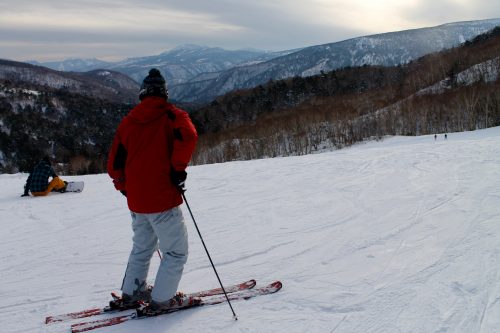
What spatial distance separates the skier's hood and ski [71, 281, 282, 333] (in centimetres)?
163

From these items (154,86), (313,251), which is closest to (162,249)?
(154,86)

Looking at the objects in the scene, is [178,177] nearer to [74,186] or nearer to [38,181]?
[38,181]

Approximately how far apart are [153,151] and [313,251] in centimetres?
246

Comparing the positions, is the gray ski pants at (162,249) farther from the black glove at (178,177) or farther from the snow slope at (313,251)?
the snow slope at (313,251)

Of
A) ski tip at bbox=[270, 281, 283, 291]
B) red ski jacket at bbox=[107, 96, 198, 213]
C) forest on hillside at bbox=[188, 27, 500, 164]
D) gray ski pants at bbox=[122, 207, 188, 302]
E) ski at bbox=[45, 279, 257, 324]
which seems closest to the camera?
red ski jacket at bbox=[107, 96, 198, 213]

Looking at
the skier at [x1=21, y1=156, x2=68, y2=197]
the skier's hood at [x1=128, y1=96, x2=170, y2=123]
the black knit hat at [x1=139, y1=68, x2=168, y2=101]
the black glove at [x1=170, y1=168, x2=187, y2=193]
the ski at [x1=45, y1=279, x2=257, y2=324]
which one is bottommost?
the ski at [x1=45, y1=279, x2=257, y2=324]

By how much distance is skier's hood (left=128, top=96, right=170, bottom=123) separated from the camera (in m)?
3.04

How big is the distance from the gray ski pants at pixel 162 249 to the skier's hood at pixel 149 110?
756 mm

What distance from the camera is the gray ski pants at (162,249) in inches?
125

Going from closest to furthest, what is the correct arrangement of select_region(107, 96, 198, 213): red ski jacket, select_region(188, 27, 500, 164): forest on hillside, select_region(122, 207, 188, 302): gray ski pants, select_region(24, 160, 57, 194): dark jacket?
select_region(107, 96, 198, 213): red ski jacket
select_region(122, 207, 188, 302): gray ski pants
select_region(24, 160, 57, 194): dark jacket
select_region(188, 27, 500, 164): forest on hillside

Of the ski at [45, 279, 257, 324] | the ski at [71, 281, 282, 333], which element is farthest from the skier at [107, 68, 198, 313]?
the ski at [45, 279, 257, 324]

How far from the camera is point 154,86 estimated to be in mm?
3086

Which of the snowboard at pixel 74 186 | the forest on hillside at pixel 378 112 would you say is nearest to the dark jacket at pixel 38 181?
the snowboard at pixel 74 186

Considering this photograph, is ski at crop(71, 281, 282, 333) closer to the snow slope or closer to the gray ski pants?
the snow slope
